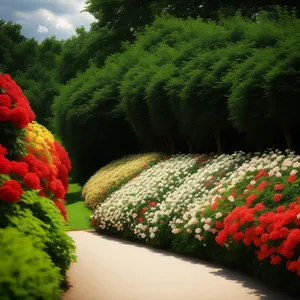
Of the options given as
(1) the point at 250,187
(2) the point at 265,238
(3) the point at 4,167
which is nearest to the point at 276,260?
(2) the point at 265,238

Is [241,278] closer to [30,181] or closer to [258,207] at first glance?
[258,207]

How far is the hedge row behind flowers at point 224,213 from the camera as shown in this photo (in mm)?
7246

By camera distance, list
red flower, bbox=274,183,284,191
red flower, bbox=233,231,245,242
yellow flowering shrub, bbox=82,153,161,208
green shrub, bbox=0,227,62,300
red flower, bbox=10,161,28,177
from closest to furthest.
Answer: green shrub, bbox=0,227,62,300 < red flower, bbox=10,161,28,177 < red flower, bbox=233,231,245,242 < red flower, bbox=274,183,284,191 < yellow flowering shrub, bbox=82,153,161,208

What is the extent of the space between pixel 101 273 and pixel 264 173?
3609 mm

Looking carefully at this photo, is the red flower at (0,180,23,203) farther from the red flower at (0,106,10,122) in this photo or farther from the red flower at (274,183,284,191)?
the red flower at (274,183,284,191)

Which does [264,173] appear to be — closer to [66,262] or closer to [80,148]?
[66,262]

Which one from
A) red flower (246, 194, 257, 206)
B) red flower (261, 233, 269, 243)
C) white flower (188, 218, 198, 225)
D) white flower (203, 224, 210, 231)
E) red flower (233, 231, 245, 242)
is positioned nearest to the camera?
red flower (261, 233, 269, 243)

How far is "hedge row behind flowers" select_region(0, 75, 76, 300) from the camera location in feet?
15.0

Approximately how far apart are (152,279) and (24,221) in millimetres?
2667

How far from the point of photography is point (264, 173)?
10.0 metres

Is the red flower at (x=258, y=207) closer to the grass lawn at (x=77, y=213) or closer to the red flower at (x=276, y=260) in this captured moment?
the red flower at (x=276, y=260)

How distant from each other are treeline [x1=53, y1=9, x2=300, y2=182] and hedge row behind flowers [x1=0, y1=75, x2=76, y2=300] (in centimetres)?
528

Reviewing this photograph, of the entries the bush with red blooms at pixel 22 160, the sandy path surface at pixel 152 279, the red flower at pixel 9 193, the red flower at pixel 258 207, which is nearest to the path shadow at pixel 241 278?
the sandy path surface at pixel 152 279

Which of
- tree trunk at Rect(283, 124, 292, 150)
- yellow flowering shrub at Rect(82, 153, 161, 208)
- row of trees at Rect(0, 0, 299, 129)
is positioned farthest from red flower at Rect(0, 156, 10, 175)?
row of trees at Rect(0, 0, 299, 129)
